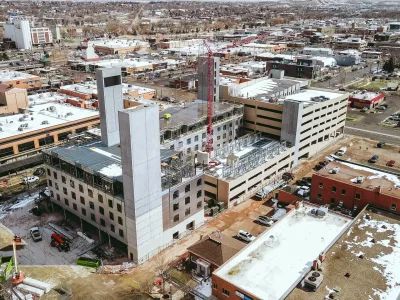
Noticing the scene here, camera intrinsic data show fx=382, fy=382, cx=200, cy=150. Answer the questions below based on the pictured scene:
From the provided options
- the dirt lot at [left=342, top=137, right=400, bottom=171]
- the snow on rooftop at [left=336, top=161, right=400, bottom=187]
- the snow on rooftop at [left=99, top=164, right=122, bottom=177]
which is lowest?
the dirt lot at [left=342, top=137, right=400, bottom=171]

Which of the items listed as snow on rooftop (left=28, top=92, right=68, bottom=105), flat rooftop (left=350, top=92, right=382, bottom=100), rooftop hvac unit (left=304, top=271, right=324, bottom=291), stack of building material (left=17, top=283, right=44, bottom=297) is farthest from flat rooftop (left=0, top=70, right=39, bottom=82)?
rooftop hvac unit (left=304, top=271, right=324, bottom=291)

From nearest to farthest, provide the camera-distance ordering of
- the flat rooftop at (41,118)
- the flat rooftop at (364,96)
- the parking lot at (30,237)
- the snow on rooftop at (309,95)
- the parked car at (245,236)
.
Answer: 1. the parking lot at (30,237)
2. the parked car at (245,236)
3. the flat rooftop at (41,118)
4. the snow on rooftop at (309,95)
5. the flat rooftop at (364,96)

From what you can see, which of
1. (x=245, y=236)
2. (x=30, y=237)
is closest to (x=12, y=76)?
(x=30, y=237)

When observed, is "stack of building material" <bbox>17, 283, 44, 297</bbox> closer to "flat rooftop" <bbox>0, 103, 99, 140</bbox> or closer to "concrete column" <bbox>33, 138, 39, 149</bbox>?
"flat rooftop" <bbox>0, 103, 99, 140</bbox>

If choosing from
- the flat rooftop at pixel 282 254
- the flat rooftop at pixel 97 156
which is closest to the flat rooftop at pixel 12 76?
the flat rooftop at pixel 97 156

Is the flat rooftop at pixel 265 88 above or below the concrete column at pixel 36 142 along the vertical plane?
above

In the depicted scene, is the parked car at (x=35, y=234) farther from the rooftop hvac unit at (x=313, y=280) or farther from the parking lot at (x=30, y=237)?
the rooftop hvac unit at (x=313, y=280)
